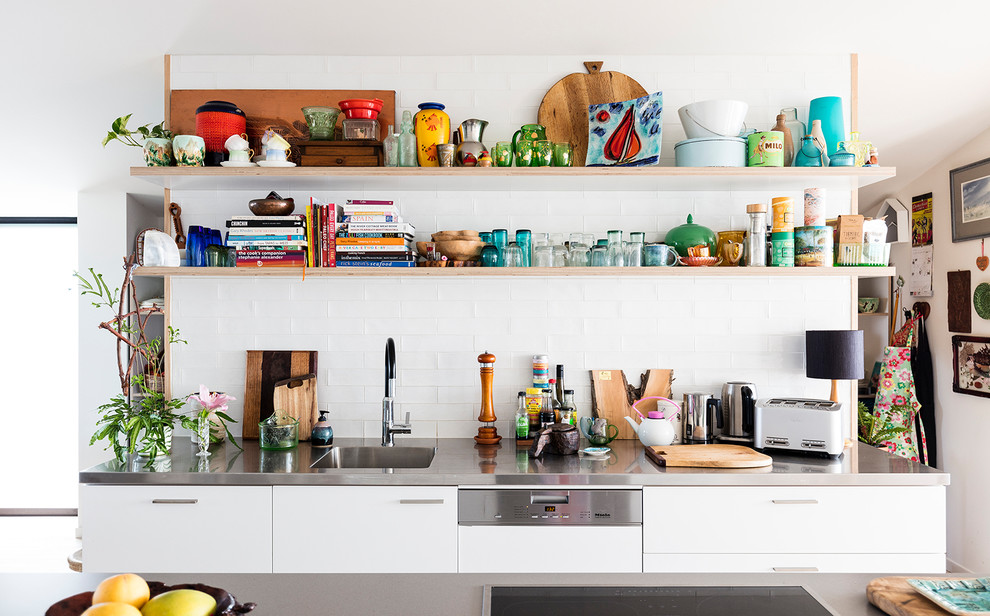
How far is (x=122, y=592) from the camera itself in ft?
2.74

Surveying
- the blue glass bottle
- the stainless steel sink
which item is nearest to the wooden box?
the blue glass bottle

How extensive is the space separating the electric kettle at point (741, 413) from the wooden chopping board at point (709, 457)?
15 cm

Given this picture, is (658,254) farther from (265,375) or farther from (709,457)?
(265,375)

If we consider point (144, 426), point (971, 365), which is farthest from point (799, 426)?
point (144, 426)

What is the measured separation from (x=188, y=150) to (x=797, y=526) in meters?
2.73

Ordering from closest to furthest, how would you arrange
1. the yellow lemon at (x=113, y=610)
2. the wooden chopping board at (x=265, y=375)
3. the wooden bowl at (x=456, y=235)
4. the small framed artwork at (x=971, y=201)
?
the yellow lemon at (x=113, y=610), the wooden bowl at (x=456, y=235), the wooden chopping board at (x=265, y=375), the small framed artwork at (x=971, y=201)

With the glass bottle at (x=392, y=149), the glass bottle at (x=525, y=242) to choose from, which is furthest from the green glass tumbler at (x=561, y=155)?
the glass bottle at (x=392, y=149)

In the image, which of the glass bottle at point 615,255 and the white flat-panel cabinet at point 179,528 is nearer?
the white flat-panel cabinet at point 179,528

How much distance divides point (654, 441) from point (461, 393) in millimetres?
873

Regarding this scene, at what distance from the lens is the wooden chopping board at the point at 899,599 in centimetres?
104

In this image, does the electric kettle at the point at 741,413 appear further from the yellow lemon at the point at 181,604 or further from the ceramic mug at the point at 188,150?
the ceramic mug at the point at 188,150

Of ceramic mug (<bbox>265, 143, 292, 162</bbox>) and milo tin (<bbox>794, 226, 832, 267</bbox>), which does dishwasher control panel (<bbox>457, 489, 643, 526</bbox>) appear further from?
ceramic mug (<bbox>265, 143, 292, 162</bbox>)

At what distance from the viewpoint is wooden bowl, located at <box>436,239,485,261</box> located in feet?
8.99

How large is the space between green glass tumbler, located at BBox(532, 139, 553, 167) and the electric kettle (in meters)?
1.22
